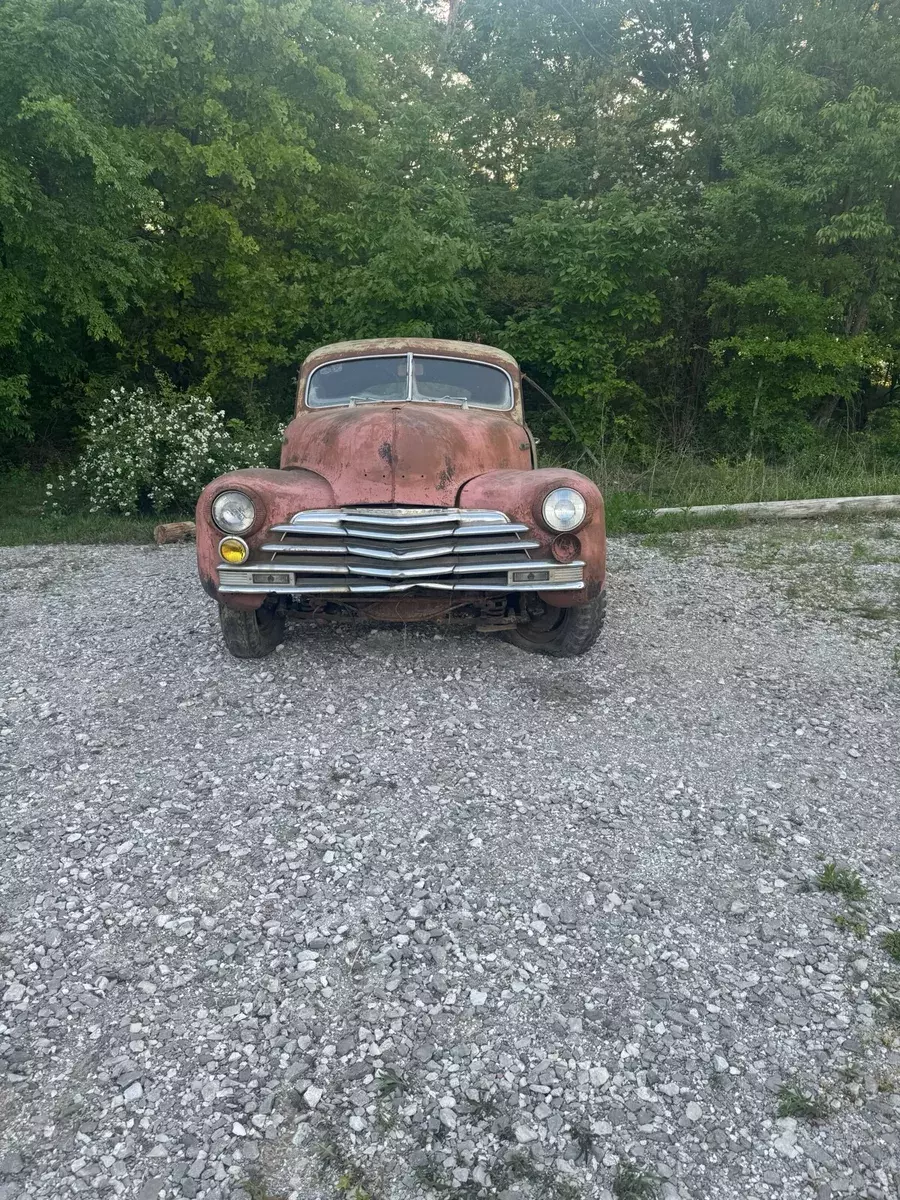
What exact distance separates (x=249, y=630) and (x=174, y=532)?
454 centimetres

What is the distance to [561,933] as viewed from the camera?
9.61ft

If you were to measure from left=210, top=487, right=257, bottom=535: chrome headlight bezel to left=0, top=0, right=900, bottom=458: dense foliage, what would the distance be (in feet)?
19.1

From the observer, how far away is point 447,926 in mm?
2945

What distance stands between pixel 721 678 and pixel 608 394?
26.6 ft

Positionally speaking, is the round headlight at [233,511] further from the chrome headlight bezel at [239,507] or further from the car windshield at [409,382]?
the car windshield at [409,382]

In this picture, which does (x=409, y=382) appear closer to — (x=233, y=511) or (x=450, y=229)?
(x=233, y=511)

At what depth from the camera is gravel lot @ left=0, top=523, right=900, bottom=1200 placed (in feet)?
7.07

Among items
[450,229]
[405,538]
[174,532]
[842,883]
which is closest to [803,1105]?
[842,883]

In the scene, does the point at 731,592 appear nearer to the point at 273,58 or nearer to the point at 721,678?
the point at 721,678

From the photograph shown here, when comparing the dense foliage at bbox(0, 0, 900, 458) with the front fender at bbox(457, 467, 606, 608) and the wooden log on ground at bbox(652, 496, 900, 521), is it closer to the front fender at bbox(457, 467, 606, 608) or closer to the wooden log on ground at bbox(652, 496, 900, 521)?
the wooden log on ground at bbox(652, 496, 900, 521)

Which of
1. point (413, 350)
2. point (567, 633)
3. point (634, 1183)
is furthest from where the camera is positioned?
point (413, 350)

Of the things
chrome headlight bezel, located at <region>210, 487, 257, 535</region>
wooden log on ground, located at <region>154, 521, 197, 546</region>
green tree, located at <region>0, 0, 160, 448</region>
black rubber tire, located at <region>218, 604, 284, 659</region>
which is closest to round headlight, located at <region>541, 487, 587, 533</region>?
chrome headlight bezel, located at <region>210, 487, 257, 535</region>

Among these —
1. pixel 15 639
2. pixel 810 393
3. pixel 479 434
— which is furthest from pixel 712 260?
pixel 15 639

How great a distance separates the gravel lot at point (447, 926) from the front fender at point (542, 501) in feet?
2.03
